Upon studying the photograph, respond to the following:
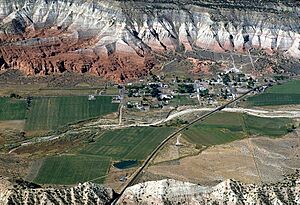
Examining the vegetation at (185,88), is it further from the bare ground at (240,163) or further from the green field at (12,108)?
the green field at (12,108)

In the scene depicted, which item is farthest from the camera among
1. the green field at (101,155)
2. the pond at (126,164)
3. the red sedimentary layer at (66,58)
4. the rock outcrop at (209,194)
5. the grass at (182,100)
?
the red sedimentary layer at (66,58)

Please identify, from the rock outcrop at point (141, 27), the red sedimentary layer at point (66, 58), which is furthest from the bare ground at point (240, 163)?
the rock outcrop at point (141, 27)

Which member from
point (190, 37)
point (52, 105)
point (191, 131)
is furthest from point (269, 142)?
point (190, 37)

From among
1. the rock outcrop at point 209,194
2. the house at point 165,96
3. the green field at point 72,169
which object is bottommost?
the green field at point 72,169

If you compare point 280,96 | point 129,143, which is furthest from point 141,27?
point 129,143

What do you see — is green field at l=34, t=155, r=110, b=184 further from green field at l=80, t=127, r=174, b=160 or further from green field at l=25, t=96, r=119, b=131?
green field at l=25, t=96, r=119, b=131

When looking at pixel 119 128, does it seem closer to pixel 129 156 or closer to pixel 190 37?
pixel 129 156
